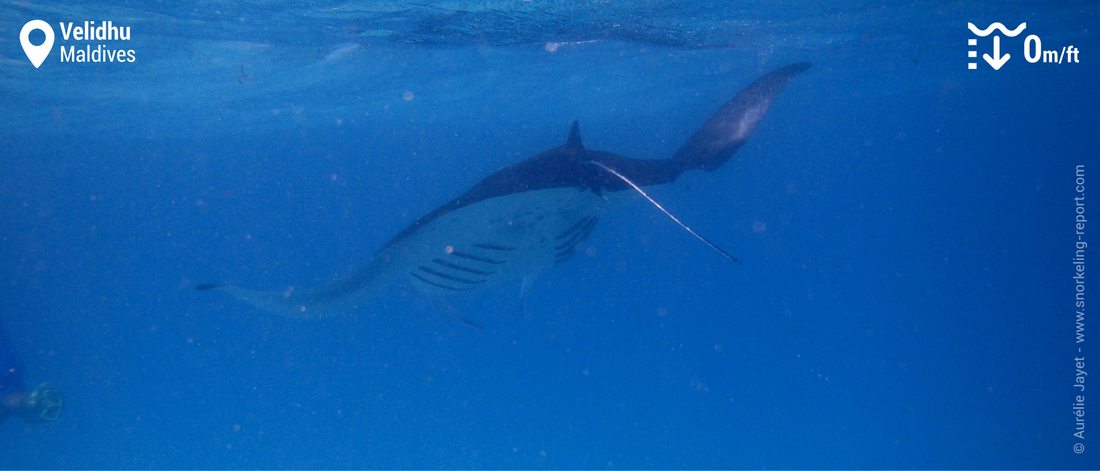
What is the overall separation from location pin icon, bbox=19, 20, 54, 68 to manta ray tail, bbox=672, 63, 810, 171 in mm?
10703

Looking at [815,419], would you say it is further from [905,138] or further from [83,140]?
[905,138]

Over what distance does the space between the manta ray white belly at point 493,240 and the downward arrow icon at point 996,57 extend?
14744 mm

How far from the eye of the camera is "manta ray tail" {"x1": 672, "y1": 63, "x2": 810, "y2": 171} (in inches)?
284

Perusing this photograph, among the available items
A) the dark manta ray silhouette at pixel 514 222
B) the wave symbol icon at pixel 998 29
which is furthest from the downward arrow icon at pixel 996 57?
the dark manta ray silhouette at pixel 514 222

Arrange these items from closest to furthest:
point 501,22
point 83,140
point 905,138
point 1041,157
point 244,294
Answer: point 244,294 → point 501,22 → point 83,140 → point 905,138 → point 1041,157

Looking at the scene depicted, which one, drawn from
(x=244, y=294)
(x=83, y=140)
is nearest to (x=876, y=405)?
(x=244, y=294)

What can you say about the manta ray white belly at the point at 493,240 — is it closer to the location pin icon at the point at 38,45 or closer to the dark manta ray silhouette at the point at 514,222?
the dark manta ray silhouette at the point at 514,222

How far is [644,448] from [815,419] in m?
8.40

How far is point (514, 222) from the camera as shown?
6.07 m

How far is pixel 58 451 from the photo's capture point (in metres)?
25.4

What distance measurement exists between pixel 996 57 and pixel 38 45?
83.9ft

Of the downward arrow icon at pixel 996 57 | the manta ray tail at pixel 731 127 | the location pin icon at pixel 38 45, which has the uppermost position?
the location pin icon at pixel 38 45

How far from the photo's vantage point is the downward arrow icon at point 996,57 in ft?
55.4

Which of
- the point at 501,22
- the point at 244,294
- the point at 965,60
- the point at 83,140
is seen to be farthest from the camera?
the point at 83,140
